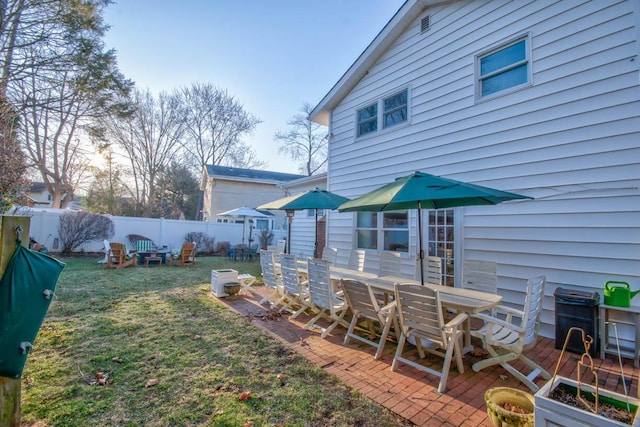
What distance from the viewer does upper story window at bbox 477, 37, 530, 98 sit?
491cm

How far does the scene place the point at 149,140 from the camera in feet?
70.3

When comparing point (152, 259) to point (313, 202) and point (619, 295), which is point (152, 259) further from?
point (619, 295)

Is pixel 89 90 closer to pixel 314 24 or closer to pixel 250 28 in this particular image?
pixel 250 28

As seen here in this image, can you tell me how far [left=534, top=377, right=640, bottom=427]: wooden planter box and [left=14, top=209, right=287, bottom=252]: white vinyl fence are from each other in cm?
1405

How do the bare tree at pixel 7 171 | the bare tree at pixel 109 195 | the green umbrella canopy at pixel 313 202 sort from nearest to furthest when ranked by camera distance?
the bare tree at pixel 7 171
the green umbrella canopy at pixel 313 202
the bare tree at pixel 109 195

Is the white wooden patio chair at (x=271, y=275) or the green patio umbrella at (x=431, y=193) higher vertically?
the green patio umbrella at (x=431, y=193)

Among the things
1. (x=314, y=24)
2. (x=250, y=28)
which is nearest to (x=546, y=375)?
(x=314, y=24)

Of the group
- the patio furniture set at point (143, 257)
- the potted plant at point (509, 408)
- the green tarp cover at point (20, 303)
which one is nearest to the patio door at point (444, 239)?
the potted plant at point (509, 408)

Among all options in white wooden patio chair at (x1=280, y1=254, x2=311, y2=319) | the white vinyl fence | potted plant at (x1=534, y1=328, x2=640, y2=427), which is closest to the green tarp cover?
white wooden patio chair at (x1=280, y1=254, x2=311, y2=319)

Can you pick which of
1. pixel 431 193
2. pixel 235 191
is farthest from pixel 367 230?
pixel 235 191

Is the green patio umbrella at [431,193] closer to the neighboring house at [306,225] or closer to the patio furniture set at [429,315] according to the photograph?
the patio furniture set at [429,315]

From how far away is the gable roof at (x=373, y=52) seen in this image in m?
6.48

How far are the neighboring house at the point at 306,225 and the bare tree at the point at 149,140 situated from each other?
Result: 597 inches

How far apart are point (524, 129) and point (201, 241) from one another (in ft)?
47.9
